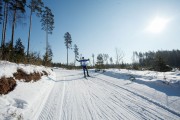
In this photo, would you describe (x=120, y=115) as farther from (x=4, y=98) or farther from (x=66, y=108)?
(x=4, y=98)

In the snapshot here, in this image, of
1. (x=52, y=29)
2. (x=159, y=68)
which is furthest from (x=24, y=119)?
(x=52, y=29)

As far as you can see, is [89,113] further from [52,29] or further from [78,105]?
[52,29]

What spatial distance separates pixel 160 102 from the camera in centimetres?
516

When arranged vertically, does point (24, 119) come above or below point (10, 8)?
below

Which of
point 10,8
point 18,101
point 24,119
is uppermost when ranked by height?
point 10,8

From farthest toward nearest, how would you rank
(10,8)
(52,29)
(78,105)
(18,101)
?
(52,29) → (10,8) → (78,105) → (18,101)

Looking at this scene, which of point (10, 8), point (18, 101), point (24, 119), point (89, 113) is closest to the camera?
point (24, 119)

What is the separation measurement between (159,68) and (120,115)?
26289mm

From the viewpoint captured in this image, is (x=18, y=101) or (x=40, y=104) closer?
(x=18, y=101)

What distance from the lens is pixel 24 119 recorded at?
4.10 meters

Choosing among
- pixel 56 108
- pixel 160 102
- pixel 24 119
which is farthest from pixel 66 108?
pixel 160 102

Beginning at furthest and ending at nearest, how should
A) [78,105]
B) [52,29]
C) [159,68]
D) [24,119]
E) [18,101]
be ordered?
[52,29] < [159,68] < [78,105] < [18,101] < [24,119]

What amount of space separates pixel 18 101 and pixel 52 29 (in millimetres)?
35367

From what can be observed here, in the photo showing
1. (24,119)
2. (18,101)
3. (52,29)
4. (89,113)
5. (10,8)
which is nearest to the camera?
(24,119)
